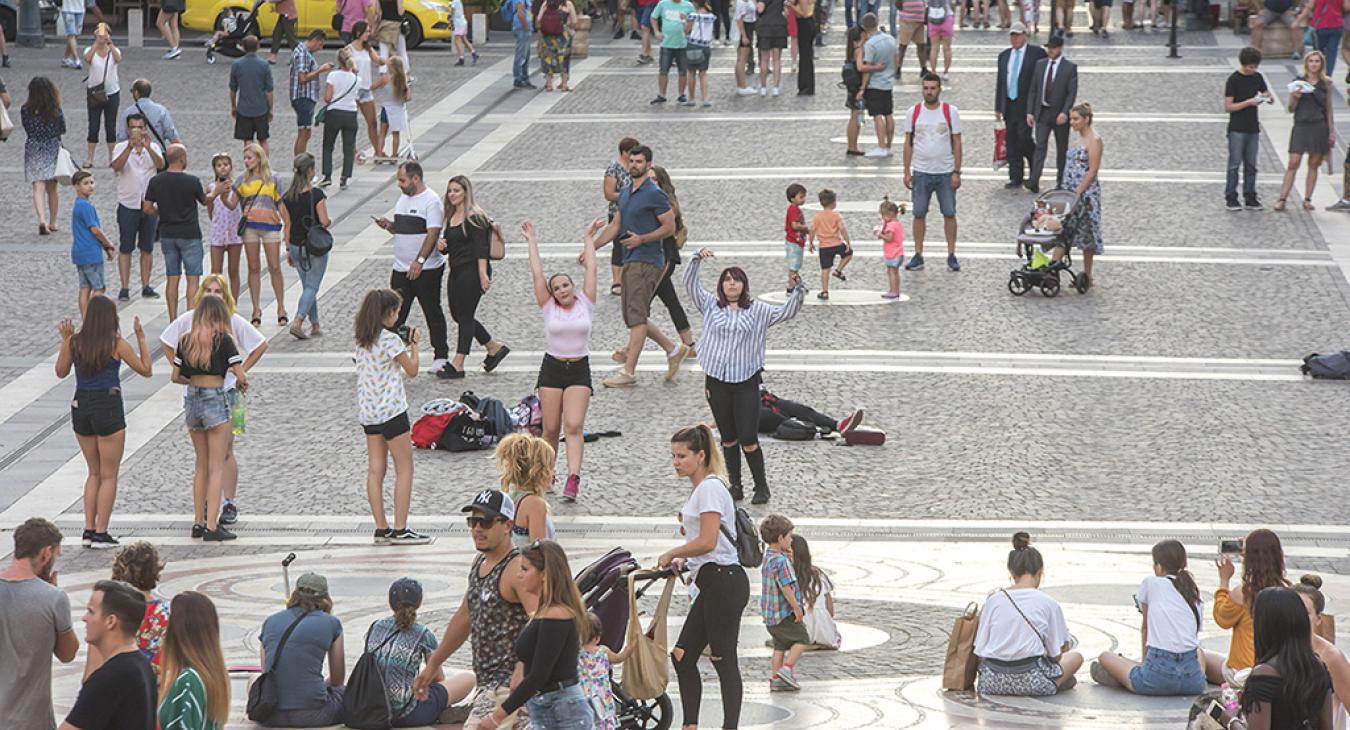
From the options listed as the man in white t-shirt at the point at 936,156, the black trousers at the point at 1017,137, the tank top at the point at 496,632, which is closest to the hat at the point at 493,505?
the tank top at the point at 496,632

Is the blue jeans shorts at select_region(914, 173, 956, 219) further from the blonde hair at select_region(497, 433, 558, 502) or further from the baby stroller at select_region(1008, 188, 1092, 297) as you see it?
the blonde hair at select_region(497, 433, 558, 502)

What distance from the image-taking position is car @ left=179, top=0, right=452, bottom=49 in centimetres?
3531

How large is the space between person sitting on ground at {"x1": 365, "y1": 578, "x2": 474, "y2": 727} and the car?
2667cm

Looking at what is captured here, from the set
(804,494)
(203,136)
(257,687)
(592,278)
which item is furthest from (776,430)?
(203,136)

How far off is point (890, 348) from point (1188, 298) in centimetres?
326

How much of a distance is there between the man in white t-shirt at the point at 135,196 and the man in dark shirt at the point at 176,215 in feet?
1.56

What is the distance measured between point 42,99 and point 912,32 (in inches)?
559

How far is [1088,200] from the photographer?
19.5 meters

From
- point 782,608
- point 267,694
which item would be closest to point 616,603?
point 782,608

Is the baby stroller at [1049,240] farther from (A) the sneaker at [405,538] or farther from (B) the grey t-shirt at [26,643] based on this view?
(B) the grey t-shirt at [26,643]

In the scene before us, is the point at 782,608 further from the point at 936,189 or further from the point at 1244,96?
the point at 1244,96

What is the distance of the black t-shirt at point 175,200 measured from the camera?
17781mm

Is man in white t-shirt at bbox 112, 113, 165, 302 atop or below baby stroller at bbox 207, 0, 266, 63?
below

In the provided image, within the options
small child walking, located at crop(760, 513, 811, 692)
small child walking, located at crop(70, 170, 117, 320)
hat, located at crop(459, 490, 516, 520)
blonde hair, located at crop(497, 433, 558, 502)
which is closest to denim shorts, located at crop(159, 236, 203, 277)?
small child walking, located at crop(70, 170, 117, 320)
